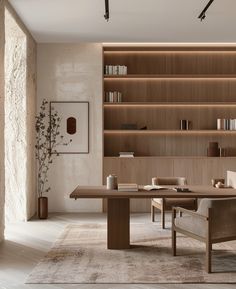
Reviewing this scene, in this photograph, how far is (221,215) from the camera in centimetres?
524

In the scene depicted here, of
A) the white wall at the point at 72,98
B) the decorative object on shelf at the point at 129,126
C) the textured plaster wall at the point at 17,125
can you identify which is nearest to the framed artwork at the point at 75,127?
the white wall at the point at 72,98

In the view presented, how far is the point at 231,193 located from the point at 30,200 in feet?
13.6

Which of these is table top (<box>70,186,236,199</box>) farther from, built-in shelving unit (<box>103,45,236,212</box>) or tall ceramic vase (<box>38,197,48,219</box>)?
built-in shelving unit (<box>103,45,236,212</box>)

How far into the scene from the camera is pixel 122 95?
393 inches

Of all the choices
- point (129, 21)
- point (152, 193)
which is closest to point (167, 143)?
point (129, 21)

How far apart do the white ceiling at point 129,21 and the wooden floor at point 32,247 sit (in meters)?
3.19

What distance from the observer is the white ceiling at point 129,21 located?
23.9ft

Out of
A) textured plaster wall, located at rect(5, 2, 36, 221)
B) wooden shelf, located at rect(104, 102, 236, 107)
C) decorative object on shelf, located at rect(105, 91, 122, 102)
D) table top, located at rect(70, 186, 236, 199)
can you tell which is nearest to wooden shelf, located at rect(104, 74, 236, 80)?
decorative object on shelf, located at rect(105, 91, 122, 102)

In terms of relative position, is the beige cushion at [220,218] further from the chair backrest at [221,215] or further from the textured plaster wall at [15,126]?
the textured plaster wall at [15,126]

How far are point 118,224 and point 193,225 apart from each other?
1229 mm

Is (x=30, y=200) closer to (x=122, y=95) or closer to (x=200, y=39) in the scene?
(x=122, y=95)

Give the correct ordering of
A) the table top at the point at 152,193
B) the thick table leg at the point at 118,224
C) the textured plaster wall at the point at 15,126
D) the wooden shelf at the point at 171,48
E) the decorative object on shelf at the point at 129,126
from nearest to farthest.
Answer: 1. the table top at the point at 152,193
2. the thick table leg at the point at 118,224
3. the textured plaster wall at the point at 15,126
4. the decorative object on shelf at the point at 129,126
5. the wooden shelf at the point at 171,48

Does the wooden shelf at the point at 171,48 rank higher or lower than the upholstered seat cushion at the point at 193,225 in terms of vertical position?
higher

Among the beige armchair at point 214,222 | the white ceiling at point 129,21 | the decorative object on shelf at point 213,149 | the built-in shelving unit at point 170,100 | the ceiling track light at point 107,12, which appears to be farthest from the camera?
the built-in shelving unit at point 170,100
